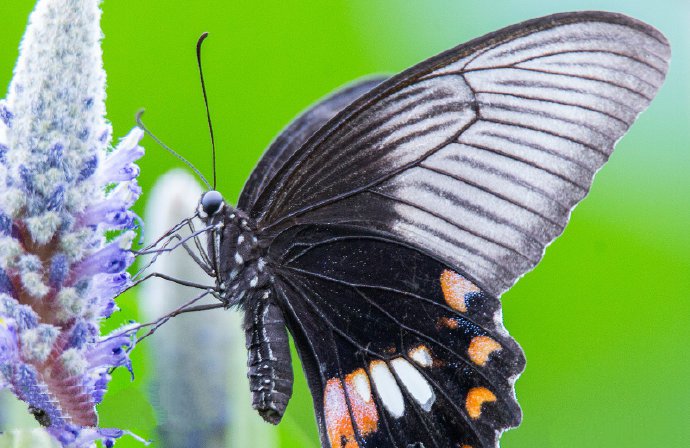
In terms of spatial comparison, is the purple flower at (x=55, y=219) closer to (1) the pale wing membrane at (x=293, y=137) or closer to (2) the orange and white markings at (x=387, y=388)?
(1) the pale wing membrane at (x=293, y=137)

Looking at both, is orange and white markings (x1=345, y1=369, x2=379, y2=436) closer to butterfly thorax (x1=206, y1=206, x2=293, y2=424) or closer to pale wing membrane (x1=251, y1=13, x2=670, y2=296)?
butterfly thorax (x1=206, y1=206, x2=293, y2=424)

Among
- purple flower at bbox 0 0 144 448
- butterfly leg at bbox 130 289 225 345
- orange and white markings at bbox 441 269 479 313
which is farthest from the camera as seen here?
orange and white markings at bbox 441 269 479 313

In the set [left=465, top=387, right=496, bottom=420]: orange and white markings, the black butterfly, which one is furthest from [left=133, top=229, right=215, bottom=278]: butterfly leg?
[left=465, top=387, right=496, bottom=420]: orange and white markings

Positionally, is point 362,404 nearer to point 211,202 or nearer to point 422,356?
point 422,356

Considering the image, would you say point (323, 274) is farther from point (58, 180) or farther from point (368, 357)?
point (58, 180)

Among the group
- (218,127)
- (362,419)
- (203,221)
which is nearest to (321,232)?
(203,221)

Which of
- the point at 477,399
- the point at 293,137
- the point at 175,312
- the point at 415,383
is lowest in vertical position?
the point at 477,399

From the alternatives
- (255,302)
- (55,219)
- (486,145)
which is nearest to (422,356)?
(255,302)
